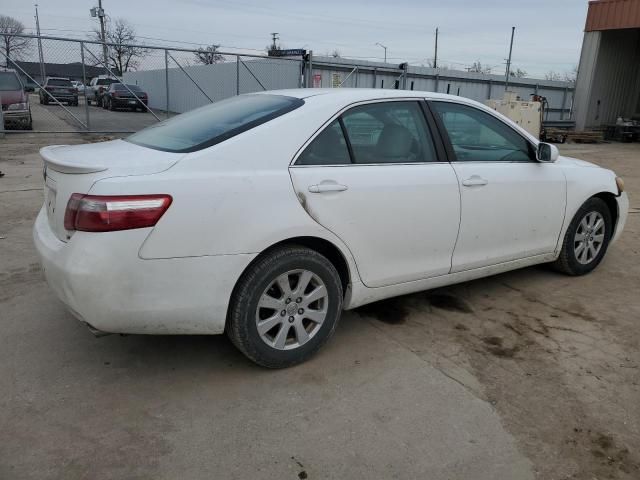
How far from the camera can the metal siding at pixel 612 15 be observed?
64.6ft

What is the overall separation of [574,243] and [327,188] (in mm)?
2695

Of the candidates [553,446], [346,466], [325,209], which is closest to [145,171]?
[325,209]

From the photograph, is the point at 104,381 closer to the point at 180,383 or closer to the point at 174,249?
the point at 180,383

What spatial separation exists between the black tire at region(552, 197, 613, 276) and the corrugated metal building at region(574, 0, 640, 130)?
61.8 ft

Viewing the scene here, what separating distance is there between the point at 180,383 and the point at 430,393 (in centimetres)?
139

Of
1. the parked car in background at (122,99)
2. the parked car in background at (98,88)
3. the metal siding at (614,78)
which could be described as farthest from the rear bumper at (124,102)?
the metal siding at (614,78)

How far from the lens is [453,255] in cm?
377

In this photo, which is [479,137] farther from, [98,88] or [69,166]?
[98,88]

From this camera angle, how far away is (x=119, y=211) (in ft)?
8.44

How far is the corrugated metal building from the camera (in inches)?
809

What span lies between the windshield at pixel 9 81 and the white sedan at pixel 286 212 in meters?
13.3

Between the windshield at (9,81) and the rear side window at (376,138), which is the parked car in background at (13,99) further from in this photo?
the rear side window at (376,138)

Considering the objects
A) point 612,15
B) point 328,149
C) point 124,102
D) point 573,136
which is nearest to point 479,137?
point 328,149

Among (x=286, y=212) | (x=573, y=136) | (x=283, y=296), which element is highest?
(x=286, y=212)
